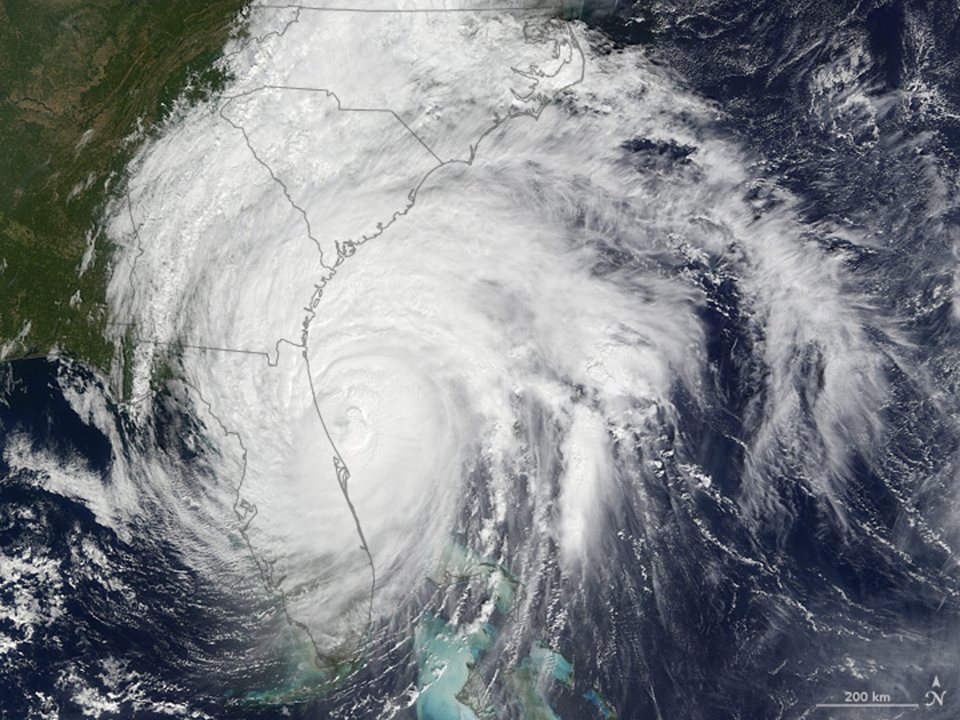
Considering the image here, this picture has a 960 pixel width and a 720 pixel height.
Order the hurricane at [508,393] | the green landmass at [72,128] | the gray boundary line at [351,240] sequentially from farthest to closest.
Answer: the green landmass at [72,128], the gray boundary line at [351,240], the hurricane at [508,393]

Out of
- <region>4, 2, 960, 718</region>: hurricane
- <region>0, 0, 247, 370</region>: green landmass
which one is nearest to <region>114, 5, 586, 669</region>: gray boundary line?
<region>4, 2, 960, 718</region>: hurricane

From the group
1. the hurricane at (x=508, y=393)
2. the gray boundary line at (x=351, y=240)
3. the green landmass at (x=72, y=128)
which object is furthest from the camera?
the green landmass at (x=72, y=128)

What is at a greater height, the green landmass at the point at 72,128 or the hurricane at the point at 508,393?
the green landmass at the point at 72,128

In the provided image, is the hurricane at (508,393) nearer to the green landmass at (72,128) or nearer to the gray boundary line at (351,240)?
the gray boundary line at (351,240)

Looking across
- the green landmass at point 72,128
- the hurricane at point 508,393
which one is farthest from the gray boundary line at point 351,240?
the green landmass at point 72,128

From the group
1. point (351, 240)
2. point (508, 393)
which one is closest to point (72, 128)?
point (351, 240)
